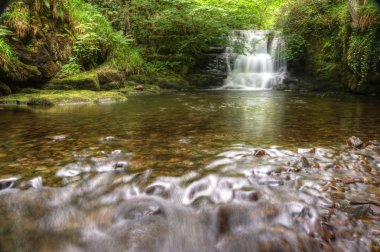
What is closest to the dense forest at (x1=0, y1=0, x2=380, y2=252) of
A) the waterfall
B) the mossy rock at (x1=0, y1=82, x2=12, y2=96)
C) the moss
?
the mossy rock at (x1=0, y1=82, x2=12, y2=96)

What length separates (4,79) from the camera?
7.66m

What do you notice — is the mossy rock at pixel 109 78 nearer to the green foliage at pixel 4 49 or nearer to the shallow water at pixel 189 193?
the green foliage at pixel 4 49

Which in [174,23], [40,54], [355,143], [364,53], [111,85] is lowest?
[355,143]

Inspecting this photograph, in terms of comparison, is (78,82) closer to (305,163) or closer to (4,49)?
(4,49)

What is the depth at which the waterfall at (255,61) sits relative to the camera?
538 inches

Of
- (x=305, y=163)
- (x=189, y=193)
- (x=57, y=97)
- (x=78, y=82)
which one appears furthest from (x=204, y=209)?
(x=78, y=82)

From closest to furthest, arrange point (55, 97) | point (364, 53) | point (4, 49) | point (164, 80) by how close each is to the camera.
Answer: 1. point (4, 49)
2. point (55, 97)
3. point (364, 53)
4. point (164, 80)

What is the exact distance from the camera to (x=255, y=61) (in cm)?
1441

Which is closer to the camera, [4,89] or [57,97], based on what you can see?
[57,97]

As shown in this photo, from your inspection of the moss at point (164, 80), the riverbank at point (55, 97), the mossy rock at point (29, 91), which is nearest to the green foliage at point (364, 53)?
the moss at point (164, 80)

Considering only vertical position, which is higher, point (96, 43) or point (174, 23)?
point (174, 23)

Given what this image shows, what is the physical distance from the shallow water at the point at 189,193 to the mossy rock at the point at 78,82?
560 cm

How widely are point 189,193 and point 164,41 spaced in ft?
43.6

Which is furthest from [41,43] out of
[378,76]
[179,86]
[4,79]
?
[378,76]
